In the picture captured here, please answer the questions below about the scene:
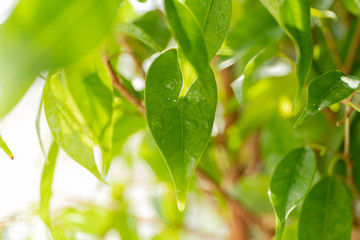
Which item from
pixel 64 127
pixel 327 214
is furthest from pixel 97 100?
pixel 327 214

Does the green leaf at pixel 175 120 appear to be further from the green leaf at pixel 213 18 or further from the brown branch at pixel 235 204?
the brown branch at pixel 235 204

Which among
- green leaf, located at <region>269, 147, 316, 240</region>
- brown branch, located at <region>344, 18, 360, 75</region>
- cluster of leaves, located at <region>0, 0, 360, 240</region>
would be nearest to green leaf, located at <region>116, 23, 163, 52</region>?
cluster of leaves, located at <region>0, 0, 360, 240</region>

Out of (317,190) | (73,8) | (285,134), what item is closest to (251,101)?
(285,134)

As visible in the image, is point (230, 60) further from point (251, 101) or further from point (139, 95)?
point (251, 101)

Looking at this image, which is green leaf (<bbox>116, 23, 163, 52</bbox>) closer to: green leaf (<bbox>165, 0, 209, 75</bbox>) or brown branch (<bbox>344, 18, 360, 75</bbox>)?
green leaf (<bbox>165, 0, 209, 75</bbox>)

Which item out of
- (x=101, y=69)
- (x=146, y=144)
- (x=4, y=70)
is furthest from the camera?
(x=146, y=144)

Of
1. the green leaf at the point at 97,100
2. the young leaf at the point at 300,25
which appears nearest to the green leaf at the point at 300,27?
the young leaf at the point at 300,25
